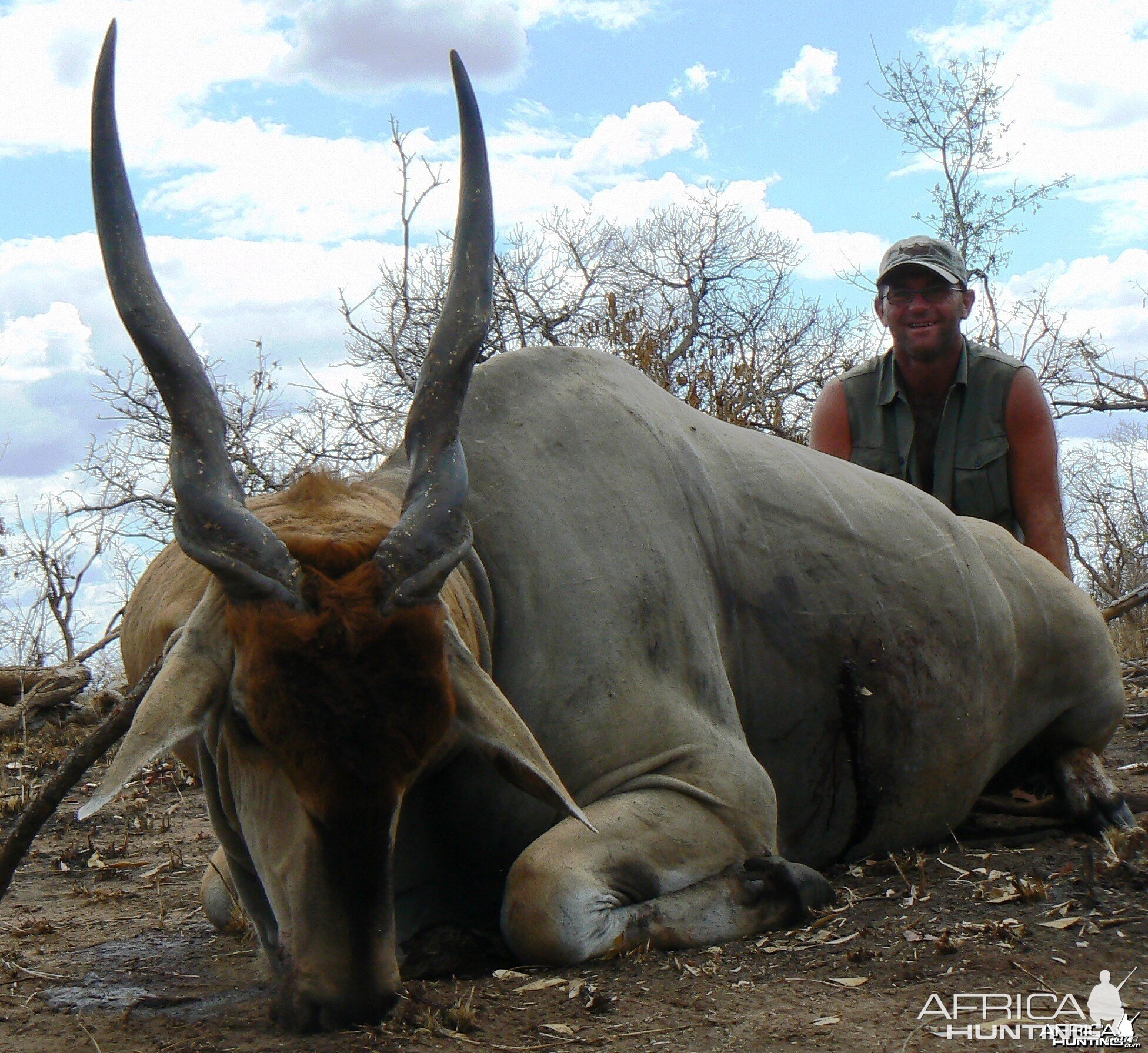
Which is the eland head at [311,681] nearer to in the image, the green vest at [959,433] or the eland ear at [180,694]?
the eland ear at [180,694]

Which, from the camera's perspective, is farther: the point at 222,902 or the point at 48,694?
the point at 48,694

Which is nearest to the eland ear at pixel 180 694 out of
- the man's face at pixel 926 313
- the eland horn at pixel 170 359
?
the eland horn at pixel 170 359

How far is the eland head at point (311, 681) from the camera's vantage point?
2.39 m

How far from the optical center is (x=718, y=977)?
2.69 meters

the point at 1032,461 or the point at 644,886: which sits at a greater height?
the point at 1032,461

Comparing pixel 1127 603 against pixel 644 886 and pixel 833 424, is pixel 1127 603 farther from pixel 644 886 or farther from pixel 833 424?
pixel 644 886

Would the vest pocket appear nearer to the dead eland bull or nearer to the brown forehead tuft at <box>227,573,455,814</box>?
the dead eland bull

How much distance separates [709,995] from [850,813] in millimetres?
1371

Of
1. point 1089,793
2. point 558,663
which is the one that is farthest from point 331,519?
point 1089,793

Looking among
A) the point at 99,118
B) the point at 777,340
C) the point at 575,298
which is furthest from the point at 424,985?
the point at 777,340

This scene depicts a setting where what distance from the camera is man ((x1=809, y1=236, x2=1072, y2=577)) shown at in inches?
229

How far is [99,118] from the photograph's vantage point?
2.69 meters

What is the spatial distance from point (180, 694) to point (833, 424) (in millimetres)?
4357

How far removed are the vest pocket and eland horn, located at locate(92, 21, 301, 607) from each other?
156 inches
